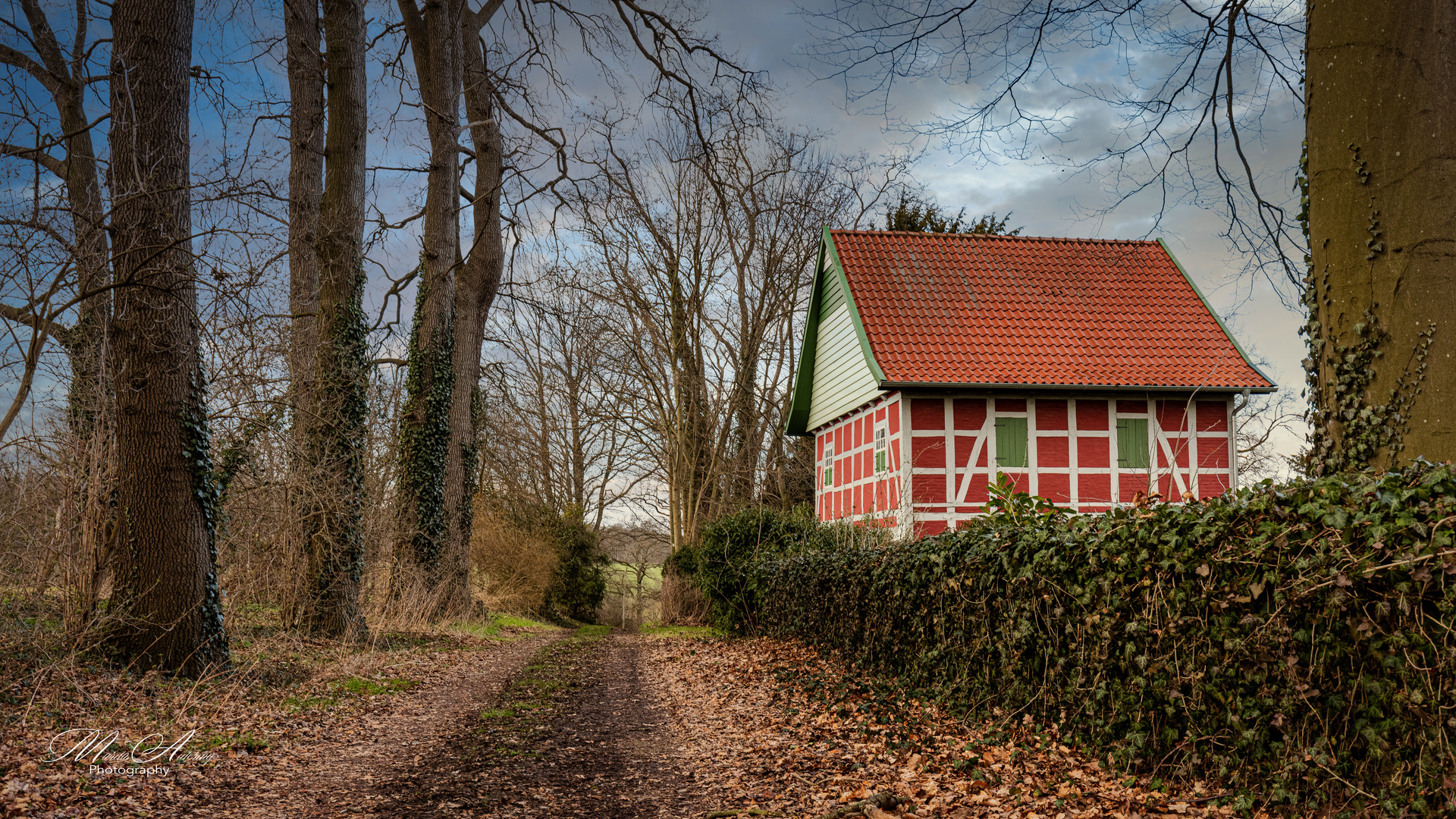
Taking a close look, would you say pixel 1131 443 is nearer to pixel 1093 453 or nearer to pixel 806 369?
pixel 1093 453

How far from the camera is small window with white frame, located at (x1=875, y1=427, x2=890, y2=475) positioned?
1650cm

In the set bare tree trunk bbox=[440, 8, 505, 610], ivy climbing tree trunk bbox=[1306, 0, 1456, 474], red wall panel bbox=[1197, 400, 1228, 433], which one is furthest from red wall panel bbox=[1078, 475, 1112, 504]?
bare tree trunk bbox=[440, 8, 505, 610]

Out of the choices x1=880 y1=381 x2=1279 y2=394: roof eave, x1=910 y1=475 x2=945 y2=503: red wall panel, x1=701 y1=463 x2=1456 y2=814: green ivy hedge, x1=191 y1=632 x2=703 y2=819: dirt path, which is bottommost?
x1=191 y1=632 x2=703 y2=819: dirt path

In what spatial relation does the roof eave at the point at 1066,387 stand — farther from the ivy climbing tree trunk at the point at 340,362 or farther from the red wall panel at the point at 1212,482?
the ivy climbing tree trunk at the point at 340,362

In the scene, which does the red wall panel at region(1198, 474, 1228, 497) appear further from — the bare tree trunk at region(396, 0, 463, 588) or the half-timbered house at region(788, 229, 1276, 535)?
the bare tree trunk at region(396, 0, 463, 588)

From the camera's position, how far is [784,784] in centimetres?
546

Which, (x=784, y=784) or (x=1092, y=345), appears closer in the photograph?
(x=784, y=784)

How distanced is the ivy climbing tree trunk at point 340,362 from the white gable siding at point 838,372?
8524mm

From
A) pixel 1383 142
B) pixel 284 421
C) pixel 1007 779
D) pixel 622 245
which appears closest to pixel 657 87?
pixel 284 421

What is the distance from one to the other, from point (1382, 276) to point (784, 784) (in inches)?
183

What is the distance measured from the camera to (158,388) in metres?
7.76

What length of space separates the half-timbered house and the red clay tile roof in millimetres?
32

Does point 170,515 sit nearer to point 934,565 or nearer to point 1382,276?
point 934,565

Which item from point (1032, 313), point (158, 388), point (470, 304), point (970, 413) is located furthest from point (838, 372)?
point (158, 388)
